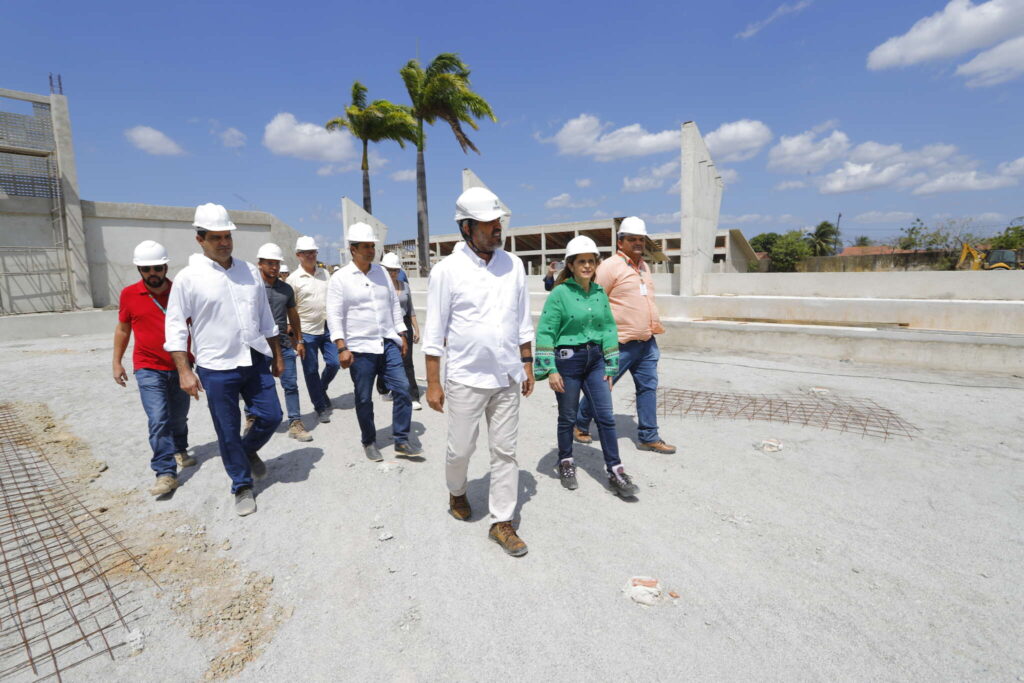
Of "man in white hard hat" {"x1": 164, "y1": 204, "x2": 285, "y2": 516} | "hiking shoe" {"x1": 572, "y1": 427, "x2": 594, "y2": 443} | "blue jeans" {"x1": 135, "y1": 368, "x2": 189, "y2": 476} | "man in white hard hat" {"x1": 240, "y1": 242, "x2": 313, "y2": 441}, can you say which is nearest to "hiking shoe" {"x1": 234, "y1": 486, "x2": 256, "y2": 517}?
"man in white hard hat" {"x1": 164, "y1": 204, "x2": 285, "y2": 516}

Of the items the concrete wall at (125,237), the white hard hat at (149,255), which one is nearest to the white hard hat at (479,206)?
the white hard hat at (149,255)

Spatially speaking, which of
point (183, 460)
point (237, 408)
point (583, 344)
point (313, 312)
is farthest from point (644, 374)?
point (183, 460)

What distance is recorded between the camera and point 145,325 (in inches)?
147

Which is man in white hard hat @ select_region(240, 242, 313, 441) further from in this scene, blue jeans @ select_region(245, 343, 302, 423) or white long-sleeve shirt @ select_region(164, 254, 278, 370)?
white long-sleeve shirt @ select_region(164, 254, 278, 370)

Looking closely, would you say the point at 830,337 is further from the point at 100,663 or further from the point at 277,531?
the point at 100,663

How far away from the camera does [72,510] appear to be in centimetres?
359

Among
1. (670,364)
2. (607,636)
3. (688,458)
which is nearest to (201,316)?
(607,636)

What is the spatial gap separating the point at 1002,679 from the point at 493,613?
2.05 m

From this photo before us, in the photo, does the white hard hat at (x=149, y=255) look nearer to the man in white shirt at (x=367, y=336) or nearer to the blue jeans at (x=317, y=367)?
the man in white shirt at (x=367, y=336)

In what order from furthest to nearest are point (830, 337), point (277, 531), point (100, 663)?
1. point (830, 337)
2. point (277, 531)
3. point (100, 663)

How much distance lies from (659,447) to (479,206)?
2.74 meters

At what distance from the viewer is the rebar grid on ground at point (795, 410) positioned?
16.0 feet

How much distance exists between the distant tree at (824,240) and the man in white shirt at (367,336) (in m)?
72.3

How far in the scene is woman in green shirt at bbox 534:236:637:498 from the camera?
11.2 feet
